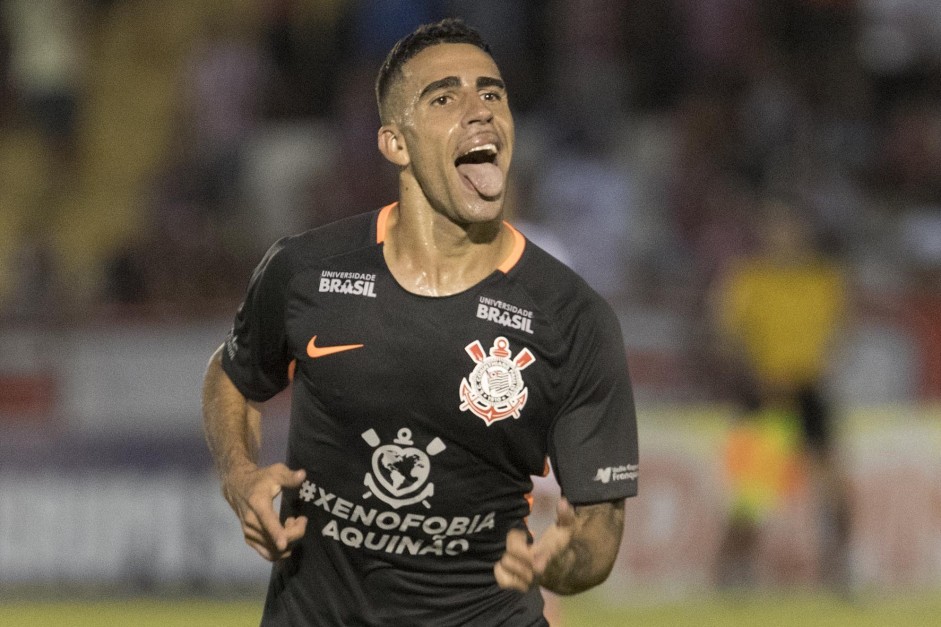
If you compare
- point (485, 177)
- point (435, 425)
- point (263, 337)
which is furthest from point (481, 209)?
point (263, 337)

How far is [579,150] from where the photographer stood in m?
13.3

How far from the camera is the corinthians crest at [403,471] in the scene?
4539 millimetres

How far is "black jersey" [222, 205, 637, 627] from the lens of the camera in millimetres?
4520

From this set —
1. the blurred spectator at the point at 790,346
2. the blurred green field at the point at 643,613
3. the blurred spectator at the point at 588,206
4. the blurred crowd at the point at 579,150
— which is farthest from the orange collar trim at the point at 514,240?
the blurred spectator at the point at 588,206

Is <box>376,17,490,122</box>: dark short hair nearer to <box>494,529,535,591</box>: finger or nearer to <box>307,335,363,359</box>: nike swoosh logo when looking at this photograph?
<box>307,335,363,359</box>: nike swoosh logo

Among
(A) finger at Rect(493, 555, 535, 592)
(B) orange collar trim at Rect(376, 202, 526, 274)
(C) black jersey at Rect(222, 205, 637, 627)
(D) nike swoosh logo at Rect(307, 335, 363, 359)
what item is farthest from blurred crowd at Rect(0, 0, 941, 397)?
(A) finger at Rect(493, 555, 535, 592)

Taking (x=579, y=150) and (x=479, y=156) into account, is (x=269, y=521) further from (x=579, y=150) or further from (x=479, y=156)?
(x=579, y=150)

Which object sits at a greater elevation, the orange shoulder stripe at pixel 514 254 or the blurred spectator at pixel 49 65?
the orange shoulder stripe at pixel 514 254

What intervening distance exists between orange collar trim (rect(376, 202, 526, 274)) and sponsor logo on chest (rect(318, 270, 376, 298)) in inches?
5.4

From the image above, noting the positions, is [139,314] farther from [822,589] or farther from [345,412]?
[345,412]

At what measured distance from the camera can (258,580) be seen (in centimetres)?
1083

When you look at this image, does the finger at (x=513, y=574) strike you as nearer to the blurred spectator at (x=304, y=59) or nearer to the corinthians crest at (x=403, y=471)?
the corinthians crest at (x=403, y=471)

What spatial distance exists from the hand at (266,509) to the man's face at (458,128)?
0.84m

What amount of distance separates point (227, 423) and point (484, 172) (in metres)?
0.98
